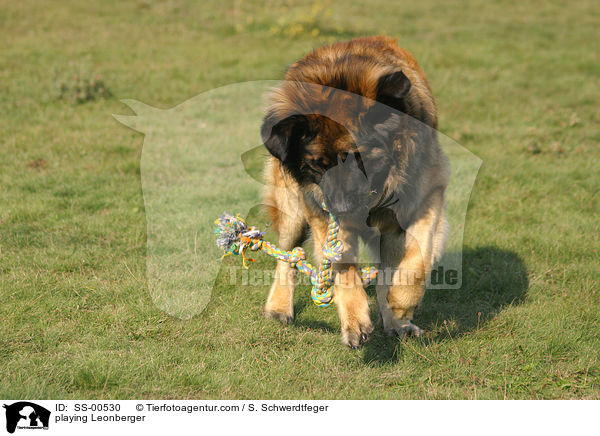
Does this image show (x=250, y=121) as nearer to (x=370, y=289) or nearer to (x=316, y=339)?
(x=370, y=289)

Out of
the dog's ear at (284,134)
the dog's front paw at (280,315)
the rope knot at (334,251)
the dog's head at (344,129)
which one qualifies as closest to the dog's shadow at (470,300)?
the dog's front paw at (280,315)

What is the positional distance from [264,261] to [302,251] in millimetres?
1308

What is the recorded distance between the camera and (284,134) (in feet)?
11.3

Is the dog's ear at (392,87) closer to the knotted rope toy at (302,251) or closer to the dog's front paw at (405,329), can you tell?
the knotted rope toy at (302,251)

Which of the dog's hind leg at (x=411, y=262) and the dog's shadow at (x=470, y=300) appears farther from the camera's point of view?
the dog's shadow at (x=470, y=300)

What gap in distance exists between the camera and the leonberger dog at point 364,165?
133 inches

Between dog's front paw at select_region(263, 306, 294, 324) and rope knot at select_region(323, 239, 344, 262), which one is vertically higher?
rope knot at select_region(323, 239, 344, 262)

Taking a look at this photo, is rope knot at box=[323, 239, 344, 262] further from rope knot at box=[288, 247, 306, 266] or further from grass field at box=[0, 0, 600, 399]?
grass field at box=[0, 0, 600, 399]

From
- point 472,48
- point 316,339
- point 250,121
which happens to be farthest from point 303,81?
point 472,48

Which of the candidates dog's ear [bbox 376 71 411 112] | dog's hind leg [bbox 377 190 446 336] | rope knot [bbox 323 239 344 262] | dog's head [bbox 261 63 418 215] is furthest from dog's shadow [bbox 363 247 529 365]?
dog's ear [bbox 376 71 411 112]

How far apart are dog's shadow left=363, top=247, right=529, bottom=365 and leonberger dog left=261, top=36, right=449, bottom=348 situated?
0.24 m

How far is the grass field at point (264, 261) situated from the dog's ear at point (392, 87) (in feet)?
5.91

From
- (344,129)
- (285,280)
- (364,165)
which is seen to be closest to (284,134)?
(344,129)
